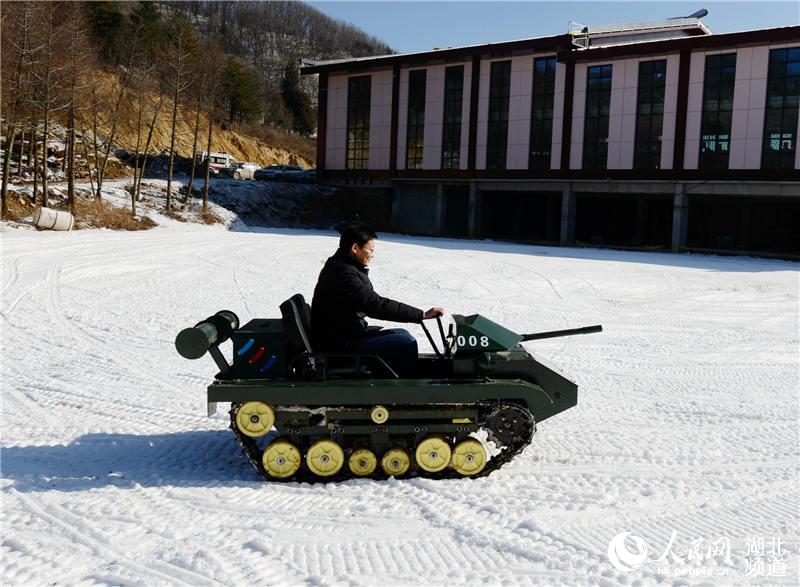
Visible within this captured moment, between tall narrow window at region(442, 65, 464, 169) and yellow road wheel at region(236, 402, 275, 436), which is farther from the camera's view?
tall narrow window at region(442, 65, 464, 169)

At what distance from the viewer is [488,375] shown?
586 cm

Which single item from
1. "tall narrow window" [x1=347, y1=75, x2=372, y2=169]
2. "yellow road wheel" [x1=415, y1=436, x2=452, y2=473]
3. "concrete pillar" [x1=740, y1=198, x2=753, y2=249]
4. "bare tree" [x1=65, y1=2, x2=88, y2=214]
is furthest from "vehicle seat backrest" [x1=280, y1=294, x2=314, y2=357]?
"tall narrow window" [x1=347, y1=75, x2=372, y2=169]

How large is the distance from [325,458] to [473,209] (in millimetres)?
36229

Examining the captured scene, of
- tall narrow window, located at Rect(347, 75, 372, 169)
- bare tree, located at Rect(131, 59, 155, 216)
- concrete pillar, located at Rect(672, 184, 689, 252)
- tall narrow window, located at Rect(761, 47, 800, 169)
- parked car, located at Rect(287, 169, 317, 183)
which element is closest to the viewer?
tall narrow window, located at Rect(761, 47, 800, 169)

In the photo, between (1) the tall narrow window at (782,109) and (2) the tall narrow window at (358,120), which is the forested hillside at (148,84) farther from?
(1) the tall narrow window at (782,109)

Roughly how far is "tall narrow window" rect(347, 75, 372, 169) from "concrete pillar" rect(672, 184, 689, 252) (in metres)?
18.2

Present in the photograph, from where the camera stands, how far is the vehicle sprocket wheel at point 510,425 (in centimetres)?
576

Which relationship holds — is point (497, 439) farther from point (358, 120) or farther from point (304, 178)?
point (304, 178)

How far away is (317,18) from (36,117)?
11220 cm

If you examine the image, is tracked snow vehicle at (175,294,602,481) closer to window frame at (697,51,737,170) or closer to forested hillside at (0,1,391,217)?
forested hillside at (0,1,391,217)

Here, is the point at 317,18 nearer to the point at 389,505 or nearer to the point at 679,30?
the point at 679,30

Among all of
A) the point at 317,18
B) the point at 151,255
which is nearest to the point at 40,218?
the point at 151,255

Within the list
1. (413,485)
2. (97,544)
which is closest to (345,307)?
(413,485)

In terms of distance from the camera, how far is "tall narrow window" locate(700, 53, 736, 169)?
33.1 m
